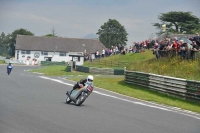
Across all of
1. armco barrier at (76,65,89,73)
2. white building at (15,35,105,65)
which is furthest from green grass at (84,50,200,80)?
white building at (15,35,105,65)

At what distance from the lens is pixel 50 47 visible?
104125mm

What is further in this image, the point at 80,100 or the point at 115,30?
the point at 115,30

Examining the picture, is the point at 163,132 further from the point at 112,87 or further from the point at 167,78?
the point at 112,87

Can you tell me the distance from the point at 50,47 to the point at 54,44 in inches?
69.3

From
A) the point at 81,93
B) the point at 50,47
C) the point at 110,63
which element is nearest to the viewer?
the point at 81,93

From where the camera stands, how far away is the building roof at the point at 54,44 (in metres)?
102

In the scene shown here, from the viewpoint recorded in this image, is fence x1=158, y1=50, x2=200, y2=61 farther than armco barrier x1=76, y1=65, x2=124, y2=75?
No

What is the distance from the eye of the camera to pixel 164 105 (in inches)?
787

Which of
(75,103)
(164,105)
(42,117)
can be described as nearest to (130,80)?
(164,105)

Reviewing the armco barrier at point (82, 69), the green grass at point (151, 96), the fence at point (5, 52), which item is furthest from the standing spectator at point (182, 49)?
the fence at point (5, 52)

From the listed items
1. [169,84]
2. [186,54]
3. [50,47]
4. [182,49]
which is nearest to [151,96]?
[169,84]

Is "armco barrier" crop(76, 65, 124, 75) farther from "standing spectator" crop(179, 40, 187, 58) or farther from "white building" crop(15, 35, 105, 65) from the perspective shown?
"white building" crop(15, 35, 105, 65)

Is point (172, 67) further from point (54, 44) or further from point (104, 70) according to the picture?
point (54, 44)

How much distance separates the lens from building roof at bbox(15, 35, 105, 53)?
102412 mm
